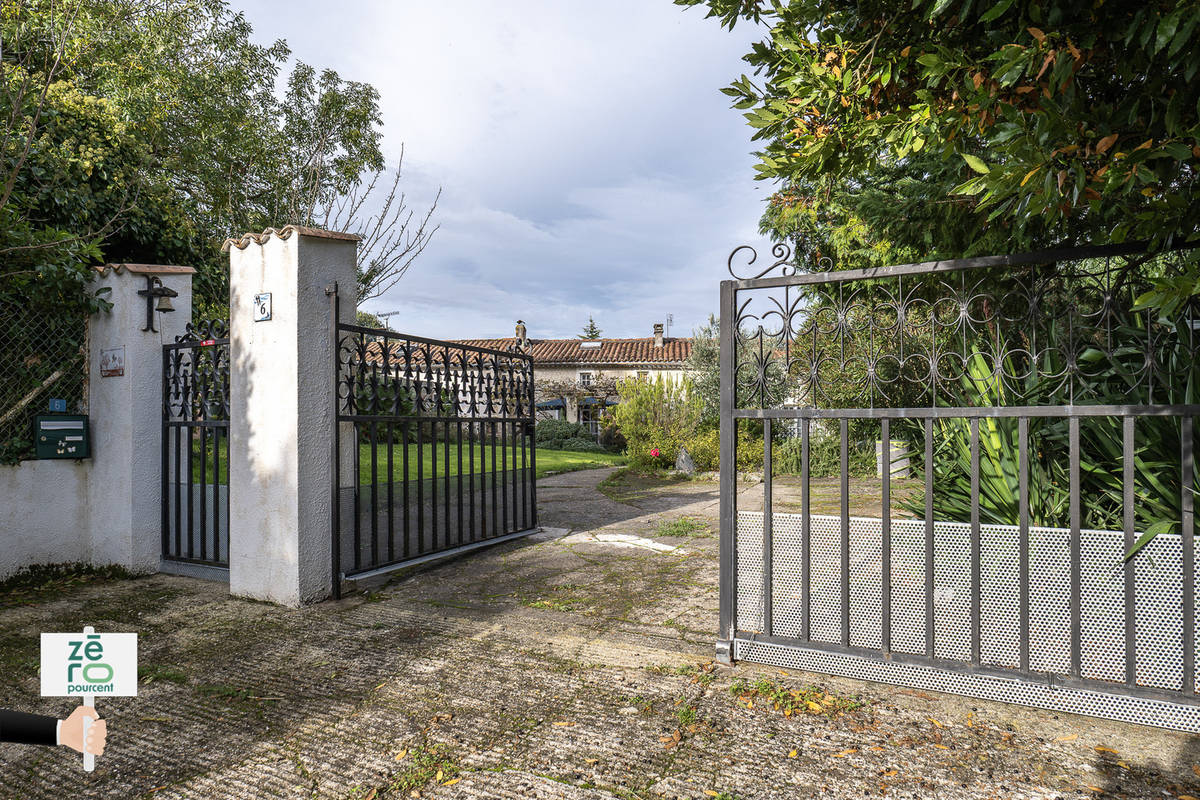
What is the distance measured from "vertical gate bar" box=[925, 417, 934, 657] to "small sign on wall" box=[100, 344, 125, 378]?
5.82 metres

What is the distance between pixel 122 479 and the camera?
529 centimetres

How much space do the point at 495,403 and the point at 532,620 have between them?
2.64 meters

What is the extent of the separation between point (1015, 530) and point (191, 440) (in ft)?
18.7

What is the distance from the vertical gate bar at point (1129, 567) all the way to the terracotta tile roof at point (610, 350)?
93.4ft

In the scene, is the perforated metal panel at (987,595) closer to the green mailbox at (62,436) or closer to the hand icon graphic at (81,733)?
the hand icon graphic at (81,733)

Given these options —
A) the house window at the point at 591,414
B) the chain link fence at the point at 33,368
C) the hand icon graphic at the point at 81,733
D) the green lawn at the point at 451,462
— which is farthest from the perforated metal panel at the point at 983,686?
the house window at the point at 591,414

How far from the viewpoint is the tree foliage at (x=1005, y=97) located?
6.57 ft

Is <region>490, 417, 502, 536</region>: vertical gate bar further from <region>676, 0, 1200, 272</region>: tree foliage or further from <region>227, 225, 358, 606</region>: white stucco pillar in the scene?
<region>676, 0, 1200, 272</region>: tree foliage

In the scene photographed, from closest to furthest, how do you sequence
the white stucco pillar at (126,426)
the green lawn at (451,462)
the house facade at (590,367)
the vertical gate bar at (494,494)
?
1. the white stucco pillar at (126,426)
2. the vertical gate bar at (494,494)
3. the green lawn at (451,462)
4. the house facade at (590,367)

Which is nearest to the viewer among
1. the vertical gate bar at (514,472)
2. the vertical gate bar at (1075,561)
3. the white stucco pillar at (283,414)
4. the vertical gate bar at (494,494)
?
the vertical gate bar at (1075,561)

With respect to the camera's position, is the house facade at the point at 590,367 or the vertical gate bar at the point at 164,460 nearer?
the vertical gate bar at the point at 164,460

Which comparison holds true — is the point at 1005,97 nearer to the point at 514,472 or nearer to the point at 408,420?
the point at 408,420

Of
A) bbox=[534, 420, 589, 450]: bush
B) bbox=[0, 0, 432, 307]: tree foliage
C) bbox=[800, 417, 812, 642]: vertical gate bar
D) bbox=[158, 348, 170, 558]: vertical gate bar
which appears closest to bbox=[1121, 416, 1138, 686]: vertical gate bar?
bbox=[800, 417, 812, 642]: vertical gate bar

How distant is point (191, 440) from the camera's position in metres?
5.35
